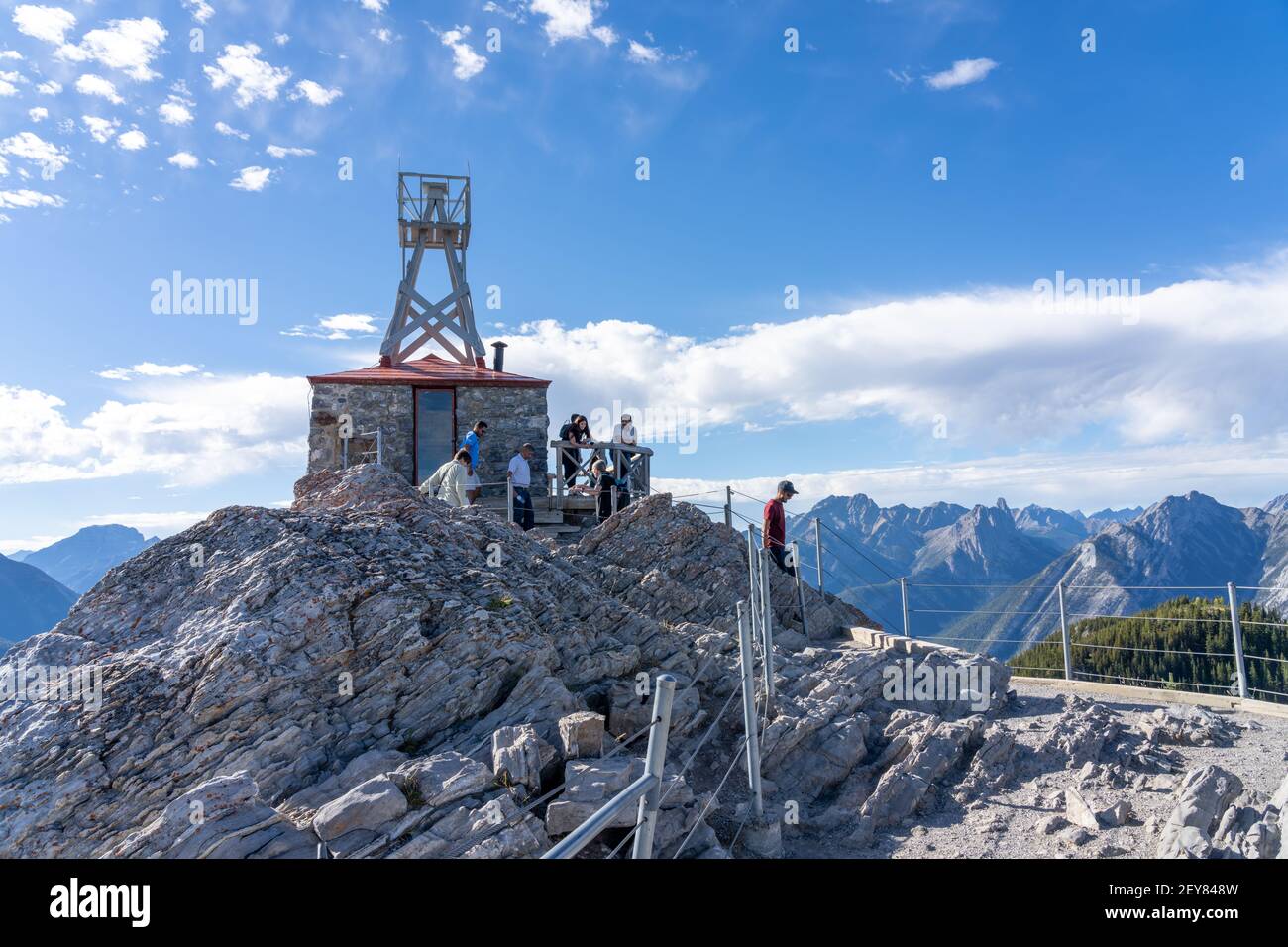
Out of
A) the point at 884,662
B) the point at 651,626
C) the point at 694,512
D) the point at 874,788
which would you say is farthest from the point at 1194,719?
the point at 694,512

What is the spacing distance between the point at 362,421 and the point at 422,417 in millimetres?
1741

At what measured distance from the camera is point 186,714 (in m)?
7.73

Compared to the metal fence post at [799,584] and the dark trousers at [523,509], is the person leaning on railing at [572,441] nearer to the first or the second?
the dark trousers at [523,509]

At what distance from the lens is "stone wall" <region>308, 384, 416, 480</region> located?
22.8 metres

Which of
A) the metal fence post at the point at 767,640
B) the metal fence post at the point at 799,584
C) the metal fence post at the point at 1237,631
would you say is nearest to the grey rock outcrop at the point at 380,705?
the metal fence post at the point at 767,640

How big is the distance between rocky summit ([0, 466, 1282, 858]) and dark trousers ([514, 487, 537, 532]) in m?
6.39

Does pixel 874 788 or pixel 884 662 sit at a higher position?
pixel 884 662

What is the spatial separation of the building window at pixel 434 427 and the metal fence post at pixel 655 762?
20.3m

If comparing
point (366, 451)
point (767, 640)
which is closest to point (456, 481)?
point (366, 451)

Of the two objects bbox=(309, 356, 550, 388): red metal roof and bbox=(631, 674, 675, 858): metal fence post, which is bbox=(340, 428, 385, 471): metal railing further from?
bbox=(631, 674, 675, 858): metal fence post

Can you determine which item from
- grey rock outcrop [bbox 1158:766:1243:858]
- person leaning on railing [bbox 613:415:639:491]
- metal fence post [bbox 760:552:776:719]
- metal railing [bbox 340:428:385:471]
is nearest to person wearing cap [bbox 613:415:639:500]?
person leaning on railing [bbox 613:415:639:491]

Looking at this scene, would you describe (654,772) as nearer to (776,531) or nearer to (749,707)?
(749,707)
